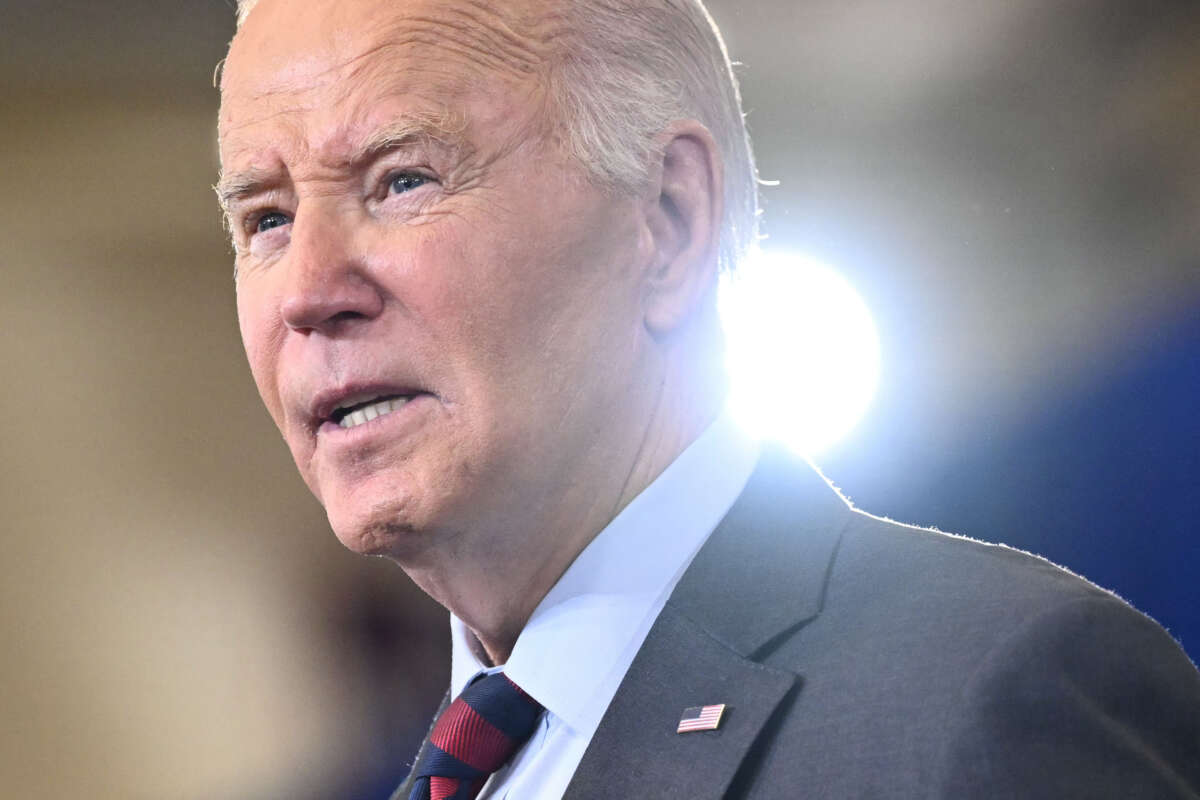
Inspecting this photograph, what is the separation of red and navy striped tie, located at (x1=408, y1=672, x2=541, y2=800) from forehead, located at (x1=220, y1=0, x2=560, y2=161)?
2.36ft

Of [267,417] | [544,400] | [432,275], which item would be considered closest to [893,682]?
[544,400]

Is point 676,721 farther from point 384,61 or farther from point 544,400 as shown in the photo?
point 384,61

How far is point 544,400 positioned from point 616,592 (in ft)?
0.84

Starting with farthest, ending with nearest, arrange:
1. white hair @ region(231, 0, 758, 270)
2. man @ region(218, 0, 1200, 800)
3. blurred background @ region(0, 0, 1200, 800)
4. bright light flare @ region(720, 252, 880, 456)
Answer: bright light flare @ region(720, 252, 880, 456) → blurred background @ region(0, 0, 1200, 800) → white hair @ region(231, 0, 758, 270) → man @ region(218, 0, 1200, 800)

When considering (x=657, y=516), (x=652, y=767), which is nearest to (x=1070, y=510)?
(x=657, y=516)

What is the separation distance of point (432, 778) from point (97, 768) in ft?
6.26

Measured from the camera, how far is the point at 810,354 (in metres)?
3.33

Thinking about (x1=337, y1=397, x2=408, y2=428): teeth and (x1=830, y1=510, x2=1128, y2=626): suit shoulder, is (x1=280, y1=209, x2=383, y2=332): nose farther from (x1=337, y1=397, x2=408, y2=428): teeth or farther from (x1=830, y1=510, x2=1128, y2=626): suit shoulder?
(x1=830, y1=510, x2=1128, y2=626): suit shoulder

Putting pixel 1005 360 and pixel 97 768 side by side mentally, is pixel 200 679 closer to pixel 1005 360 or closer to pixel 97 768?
pixel 97 768

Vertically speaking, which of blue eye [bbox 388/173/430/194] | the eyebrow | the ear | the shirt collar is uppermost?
the eyebrow

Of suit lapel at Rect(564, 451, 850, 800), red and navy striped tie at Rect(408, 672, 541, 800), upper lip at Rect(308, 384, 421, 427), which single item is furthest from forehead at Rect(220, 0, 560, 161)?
red and navy striped tie at Rect(408, 672, 541, 800)

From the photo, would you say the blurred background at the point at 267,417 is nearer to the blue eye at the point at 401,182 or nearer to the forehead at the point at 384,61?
the forehead at the point at 384,61

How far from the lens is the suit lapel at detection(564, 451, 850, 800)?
53.4 inches

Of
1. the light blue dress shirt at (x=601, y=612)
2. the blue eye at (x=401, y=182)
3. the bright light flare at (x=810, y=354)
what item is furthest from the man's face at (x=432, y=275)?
the bright light flare at (x=810, y=354)
